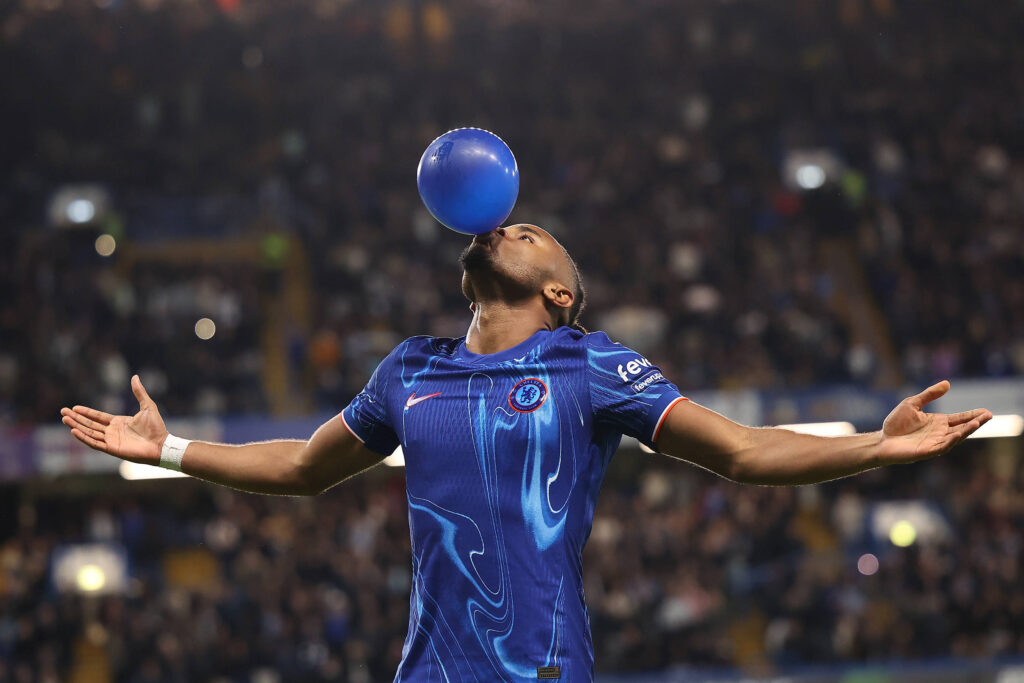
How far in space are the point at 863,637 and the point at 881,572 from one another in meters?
1.45

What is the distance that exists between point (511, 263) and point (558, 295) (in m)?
0.20

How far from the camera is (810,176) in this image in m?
23.7

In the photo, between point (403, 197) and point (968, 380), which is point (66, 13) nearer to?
point (403, 197)

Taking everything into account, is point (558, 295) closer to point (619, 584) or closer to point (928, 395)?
point (928, 395)

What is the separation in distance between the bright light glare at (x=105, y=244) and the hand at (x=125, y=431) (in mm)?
18921

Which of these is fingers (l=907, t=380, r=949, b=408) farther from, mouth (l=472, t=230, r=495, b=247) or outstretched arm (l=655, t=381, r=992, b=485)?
mouth (l=472, t=230, r=495, b=247)

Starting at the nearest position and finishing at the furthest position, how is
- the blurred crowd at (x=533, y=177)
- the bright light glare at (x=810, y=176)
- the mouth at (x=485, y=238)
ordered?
1. the mouth at (x=485, y=238)
2. the blurred crowd at (x=533, y=177)
3. the bright light glare at (x=810, y=176)

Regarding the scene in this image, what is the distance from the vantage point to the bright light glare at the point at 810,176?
23.6 m

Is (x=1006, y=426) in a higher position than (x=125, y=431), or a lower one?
higher

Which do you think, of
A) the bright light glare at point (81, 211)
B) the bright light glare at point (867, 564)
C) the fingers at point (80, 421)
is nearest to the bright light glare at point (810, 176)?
the bright light glare at point (867, 564)

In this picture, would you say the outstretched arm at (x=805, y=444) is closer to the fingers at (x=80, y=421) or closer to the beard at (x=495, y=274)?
the beard at (x=495, y=274)

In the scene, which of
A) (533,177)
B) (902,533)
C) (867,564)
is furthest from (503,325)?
(533,177)

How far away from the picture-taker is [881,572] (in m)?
16.8

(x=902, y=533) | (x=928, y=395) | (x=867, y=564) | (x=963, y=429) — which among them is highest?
(x=928, y=395)
